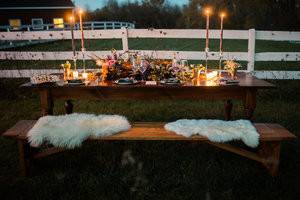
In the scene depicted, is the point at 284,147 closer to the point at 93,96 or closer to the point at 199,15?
the point at 93,96

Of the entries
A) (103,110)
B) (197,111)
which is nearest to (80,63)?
(103,110)

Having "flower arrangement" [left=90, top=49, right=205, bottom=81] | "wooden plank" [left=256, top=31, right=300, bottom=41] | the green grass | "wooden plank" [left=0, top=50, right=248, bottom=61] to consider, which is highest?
"wooden plank" [left=256, top=31, right=300, bottom=41]

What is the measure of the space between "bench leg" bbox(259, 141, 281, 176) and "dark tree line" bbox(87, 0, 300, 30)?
2472 cm

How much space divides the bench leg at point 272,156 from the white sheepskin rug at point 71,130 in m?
1.72

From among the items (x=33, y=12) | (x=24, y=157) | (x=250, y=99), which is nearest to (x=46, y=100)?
(x=24, y=157)

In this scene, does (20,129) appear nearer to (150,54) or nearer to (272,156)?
(272,156)

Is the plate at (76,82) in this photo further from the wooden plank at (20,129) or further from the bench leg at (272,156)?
the bench leg at (272,156)

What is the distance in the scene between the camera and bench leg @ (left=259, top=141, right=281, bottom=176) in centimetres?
410

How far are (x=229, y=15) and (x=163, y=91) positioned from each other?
2925 centimetres

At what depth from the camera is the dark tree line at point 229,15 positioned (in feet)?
91.7

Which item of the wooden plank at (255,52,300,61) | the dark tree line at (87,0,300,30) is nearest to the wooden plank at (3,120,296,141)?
the wooden plank at (255,52,300,61)

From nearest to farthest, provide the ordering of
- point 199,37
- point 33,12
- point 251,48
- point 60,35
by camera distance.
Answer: point 251,48, point 199,37, point 60,35, point 33,12

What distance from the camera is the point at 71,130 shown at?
4.07 meters

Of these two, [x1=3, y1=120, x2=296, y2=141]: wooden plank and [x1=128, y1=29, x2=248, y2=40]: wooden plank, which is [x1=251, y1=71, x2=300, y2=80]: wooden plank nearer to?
[x1=128, y1=29, x2=248, y2=40]: wooden plank
